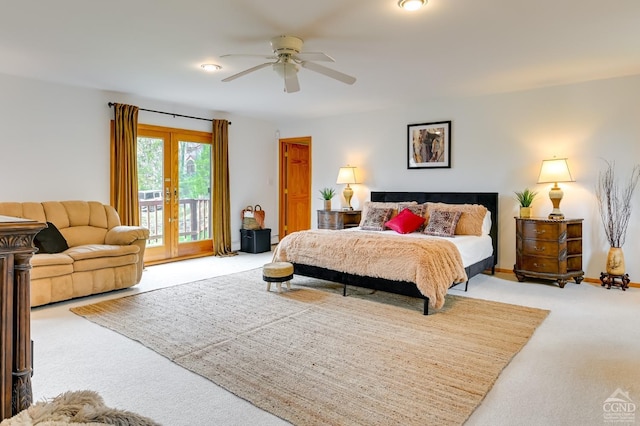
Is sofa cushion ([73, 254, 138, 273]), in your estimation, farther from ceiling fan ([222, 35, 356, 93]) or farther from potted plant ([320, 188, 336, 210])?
potted plant ([320, 188, 336, 210])

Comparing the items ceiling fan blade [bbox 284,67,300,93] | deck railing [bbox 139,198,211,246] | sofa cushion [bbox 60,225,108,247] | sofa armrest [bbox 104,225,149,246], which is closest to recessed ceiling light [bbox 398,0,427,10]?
ceiling fan blade [bbox 284,67,300,93]

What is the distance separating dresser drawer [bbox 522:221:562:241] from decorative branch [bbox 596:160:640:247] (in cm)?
67

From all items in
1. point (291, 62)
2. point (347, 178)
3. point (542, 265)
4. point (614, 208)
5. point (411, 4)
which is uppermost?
point (411, 4)

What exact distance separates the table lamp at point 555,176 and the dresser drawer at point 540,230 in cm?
22

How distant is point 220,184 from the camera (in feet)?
22.5

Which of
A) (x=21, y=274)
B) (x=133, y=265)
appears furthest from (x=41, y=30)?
(x=21, y=274)

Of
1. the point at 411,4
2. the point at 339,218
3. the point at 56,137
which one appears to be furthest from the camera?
the point at 339,218

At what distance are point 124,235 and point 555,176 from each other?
5084 mm

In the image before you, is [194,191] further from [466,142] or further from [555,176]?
[555,176]

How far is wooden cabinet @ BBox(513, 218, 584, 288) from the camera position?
15.3 feet

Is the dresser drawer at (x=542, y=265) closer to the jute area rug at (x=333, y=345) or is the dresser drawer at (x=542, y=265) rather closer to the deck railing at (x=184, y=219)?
the jute area rug at (x=333, y=345)

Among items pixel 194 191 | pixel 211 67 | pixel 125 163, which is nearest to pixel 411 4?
pixel 211 67

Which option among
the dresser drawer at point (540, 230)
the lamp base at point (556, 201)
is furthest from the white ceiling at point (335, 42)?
the dresser drawer at point (540, 230)

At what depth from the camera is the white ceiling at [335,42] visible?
287cm
